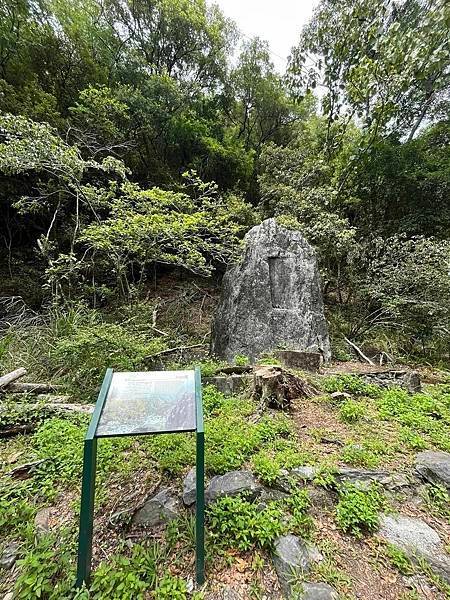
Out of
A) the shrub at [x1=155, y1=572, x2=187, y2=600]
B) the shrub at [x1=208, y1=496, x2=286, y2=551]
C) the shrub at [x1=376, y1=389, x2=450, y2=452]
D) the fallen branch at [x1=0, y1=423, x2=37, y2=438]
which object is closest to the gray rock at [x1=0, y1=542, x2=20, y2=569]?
the shrub at [x1=155, y1=572, x2=187, y2=600]

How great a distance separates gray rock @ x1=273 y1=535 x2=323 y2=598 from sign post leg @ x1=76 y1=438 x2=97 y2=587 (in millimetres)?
945

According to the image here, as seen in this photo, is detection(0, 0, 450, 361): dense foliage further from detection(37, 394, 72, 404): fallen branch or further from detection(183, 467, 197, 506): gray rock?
detection(183, 467, 197, 506): gray rock

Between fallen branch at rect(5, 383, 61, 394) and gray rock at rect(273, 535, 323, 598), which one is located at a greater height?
fallen branch at rect(5, 383, 61, 394)

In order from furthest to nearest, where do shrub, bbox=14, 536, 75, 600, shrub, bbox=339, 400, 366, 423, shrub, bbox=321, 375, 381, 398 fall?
shrub, bbox=321, 375, 381, 398 < shrub, bbox=339, 400, 366, 423 < shrub, bbox=14, 536, 75, 600

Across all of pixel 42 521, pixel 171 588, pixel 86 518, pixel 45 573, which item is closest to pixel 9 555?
pixel 42 521

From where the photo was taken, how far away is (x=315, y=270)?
5711 mm

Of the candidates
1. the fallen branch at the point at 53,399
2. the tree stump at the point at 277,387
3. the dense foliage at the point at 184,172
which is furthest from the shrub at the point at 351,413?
the dense foliage at the point at 184,172

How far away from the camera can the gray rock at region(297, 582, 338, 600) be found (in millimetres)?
1260

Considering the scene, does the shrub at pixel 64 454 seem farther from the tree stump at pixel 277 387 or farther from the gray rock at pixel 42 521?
the tree stump at pixel 277 387

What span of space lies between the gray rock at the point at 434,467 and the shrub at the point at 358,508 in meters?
0.45

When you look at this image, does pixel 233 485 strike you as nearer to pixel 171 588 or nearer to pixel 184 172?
pixel 171 588

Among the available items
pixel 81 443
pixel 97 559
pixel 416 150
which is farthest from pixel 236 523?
pixel 416 150

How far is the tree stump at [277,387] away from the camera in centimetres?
301

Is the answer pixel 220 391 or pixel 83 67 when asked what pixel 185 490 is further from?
pixel 83 67
